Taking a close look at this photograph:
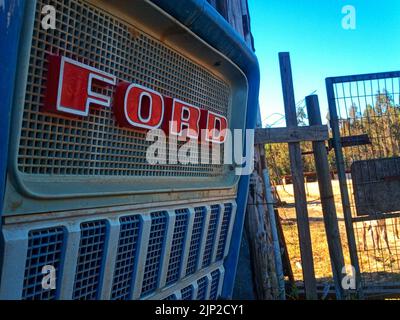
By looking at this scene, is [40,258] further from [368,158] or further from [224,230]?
[368,158]

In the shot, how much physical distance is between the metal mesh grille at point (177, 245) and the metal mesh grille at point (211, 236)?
0.25 metres

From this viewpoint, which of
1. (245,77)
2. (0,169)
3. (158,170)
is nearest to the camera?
(0,169)

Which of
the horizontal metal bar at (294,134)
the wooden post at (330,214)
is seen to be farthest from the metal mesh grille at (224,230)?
the wooden post at (330,214)

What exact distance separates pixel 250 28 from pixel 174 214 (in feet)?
10.4

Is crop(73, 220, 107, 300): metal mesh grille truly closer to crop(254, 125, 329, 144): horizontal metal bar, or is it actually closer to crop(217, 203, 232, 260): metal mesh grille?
crop(217, 203, 232, 260): metal mesh grille

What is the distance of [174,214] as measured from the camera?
141 centimetres

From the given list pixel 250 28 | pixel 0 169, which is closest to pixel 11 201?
pixel 0 169

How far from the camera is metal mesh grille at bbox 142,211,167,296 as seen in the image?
1322 mm

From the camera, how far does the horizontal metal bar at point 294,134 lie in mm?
3365

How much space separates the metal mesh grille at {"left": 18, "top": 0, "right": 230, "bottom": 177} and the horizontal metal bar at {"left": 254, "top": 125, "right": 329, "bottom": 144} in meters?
A: 1.99

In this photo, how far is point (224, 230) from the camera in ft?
6.20

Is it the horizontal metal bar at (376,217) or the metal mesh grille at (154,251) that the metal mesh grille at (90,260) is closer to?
the metal mesh grille at (154,251)

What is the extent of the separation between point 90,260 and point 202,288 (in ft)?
2.60
